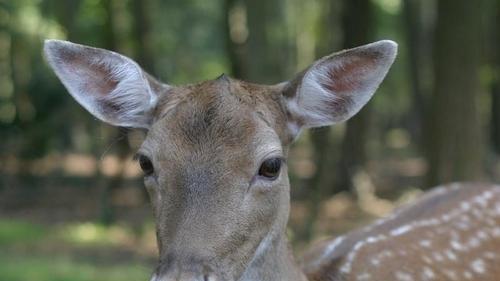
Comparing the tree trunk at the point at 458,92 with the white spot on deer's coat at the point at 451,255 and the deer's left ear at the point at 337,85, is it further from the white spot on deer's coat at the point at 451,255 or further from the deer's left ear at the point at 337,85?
the deer's left ear at the point at 337,85

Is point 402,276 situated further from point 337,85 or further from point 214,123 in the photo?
point 214,123

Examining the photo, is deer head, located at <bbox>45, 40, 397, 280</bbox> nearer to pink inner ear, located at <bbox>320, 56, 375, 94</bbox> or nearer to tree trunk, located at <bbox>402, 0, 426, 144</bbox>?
pink inner ear, located at <bbox>320, 56, 375, 94</bbox>

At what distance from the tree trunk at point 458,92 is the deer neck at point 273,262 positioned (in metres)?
6.62

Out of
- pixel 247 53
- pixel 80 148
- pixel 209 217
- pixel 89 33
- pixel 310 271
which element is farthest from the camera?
pixel 80 148

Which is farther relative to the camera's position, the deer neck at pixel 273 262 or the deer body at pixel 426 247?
the deer body at pixel 426 247

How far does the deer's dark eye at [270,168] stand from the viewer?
3.78 meters

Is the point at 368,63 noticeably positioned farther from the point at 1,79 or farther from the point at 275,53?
the point at 1,79

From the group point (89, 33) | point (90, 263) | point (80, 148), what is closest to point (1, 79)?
point (80, 148)

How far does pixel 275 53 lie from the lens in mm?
11188

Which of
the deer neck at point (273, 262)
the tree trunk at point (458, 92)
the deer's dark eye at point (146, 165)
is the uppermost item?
the deer's dark eye at point (146, 165)

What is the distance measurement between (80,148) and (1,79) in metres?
5.30

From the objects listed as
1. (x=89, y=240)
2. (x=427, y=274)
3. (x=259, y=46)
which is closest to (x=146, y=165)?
(x=427, y=274)

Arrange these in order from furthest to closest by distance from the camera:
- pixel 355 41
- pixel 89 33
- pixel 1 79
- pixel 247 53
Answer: pixel 1 79 < pixel 89 33 < pixel 355 41 < pixel 247 53

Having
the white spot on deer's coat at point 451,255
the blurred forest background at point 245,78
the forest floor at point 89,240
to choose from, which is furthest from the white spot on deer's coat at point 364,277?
the forest floor at point 89,240
